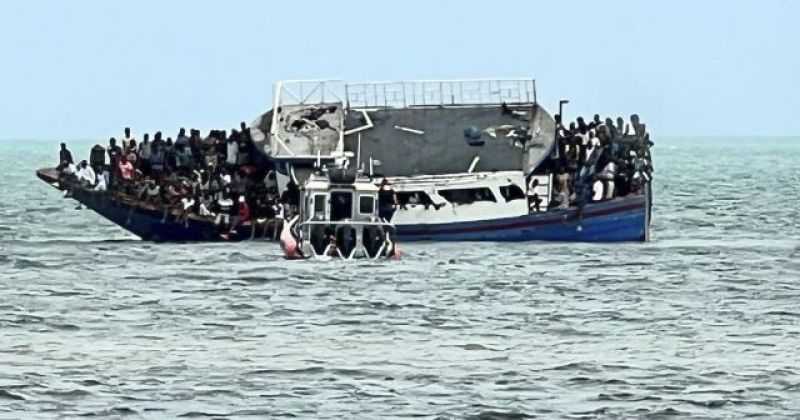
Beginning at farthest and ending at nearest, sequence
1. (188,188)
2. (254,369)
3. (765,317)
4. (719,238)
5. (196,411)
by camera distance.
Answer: (719,238), (188,188), (765,317), (254,369), (196,411)

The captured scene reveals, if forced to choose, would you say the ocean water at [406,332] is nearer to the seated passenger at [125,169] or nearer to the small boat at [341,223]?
the small boat at [341,223]

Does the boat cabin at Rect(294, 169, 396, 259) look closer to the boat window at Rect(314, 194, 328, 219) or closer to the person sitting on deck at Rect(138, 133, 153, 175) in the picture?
the boat window at Rect(314, 194, 328, 219)

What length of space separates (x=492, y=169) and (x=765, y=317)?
23395 millimetres

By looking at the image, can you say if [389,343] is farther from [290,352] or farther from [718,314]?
[718,314]

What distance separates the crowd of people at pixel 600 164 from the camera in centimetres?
7331

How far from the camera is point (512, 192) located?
73.1m

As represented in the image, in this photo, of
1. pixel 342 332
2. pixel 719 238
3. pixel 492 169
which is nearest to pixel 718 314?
pixel 342 332

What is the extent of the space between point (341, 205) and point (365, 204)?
0.66 m

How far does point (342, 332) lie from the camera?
4816 centimetres

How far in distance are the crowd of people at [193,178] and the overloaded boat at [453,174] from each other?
12 centimetres

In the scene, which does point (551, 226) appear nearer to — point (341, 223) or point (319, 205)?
point (319, 205)

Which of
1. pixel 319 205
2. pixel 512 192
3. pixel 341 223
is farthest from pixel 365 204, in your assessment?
pixel 512 192

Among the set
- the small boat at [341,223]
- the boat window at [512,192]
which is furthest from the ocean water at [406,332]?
the boat window at [512,192]

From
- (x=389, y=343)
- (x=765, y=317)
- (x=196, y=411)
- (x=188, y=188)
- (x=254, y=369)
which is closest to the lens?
(x=196, y=411)
